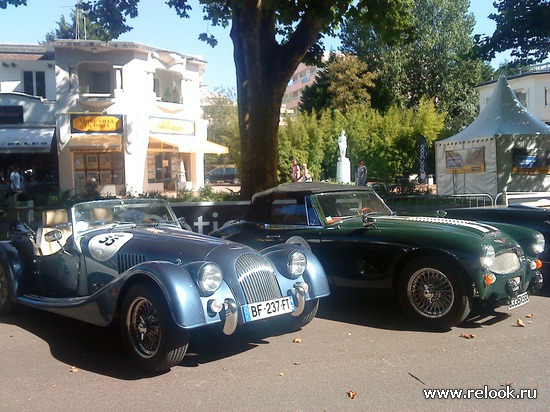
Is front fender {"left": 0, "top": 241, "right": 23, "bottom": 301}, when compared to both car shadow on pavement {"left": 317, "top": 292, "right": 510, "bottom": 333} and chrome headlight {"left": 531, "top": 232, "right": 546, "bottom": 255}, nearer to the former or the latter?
car shadow on pavement {"left": 317, "top": 292, "right": 510, "bottom": 333}

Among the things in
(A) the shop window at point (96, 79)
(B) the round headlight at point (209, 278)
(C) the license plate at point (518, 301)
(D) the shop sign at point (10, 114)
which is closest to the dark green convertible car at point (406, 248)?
(C) the license plate at point (518, 301)

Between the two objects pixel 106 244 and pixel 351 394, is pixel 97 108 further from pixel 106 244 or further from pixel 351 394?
pixel 351 394

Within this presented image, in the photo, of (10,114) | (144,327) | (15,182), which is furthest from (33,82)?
(144,327)

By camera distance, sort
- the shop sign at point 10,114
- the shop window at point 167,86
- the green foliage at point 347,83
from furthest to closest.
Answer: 1. the green foliage at point 347,83
2. the shop window at point 167,86
3. the shop sign at point 10,114

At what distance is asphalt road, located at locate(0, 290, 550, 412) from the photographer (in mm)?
4383

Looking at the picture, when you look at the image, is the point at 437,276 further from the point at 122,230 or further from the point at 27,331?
the point at 27,331

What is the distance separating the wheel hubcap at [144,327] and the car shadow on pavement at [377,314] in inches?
101

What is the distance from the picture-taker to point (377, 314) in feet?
23.4

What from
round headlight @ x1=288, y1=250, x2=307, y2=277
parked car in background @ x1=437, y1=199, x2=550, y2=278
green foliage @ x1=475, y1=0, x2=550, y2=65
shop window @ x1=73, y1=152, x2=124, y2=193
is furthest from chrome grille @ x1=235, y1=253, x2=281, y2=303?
shop window @ x1=73, y1=152, x2=124, y2=193

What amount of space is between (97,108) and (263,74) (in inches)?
678

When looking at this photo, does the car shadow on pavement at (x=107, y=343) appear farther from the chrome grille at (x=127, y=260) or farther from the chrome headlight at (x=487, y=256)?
the chrome headlight at (x=487, y=256)

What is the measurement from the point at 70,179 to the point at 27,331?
906 inches

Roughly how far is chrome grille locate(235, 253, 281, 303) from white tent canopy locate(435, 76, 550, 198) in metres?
16.4

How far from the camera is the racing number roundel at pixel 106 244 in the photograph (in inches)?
239
